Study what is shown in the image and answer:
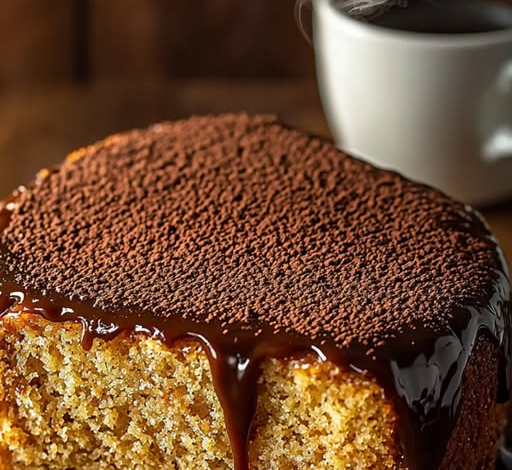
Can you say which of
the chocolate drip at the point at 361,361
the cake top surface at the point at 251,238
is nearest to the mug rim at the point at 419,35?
the cake top surface at the point at 251,238

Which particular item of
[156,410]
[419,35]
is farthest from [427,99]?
[156,410]

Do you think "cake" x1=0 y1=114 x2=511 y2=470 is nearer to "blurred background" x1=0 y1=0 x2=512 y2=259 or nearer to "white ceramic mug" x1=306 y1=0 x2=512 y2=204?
"white ceramic mug" x1=306 y1=0 x2=512 y2=204

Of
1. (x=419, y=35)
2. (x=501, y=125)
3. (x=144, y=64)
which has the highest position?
(x=419, y=35)

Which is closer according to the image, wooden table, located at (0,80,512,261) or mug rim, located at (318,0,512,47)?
mug rim, located at (318,0,512,47)

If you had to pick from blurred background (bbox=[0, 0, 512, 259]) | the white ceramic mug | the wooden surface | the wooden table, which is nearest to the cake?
the white ceramic mug

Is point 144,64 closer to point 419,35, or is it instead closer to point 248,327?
point 419,35

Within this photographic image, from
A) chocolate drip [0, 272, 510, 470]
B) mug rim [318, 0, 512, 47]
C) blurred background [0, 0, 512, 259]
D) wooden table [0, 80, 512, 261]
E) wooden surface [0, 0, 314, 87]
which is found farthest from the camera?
wooden surface [0, 0, 314, 87]
